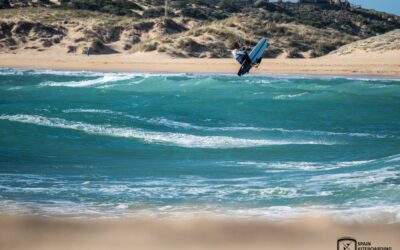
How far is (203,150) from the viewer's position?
13.4 m

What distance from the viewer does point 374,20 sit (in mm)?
61375

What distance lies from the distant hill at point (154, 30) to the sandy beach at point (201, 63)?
1520 millimetres

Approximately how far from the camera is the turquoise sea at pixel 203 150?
8.53m

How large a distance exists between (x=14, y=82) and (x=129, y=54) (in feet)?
37.2

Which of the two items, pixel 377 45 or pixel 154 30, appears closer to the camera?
pixel 377 45

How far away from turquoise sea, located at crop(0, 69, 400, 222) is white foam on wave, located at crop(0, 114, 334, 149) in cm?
2

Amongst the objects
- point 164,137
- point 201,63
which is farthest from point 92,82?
point 164,137

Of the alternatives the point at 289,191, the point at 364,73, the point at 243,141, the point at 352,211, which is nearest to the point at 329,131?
the point at 243,141

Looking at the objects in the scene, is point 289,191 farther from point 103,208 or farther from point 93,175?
point 93,175

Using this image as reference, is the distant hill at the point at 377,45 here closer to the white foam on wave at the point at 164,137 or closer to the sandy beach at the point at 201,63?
the sandy beach at the point at 201,63

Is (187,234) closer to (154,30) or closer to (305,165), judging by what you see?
(305,165)

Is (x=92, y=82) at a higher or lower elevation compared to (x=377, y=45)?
lower

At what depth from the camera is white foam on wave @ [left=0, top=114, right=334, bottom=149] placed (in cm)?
1413

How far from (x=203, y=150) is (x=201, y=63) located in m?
21.4
